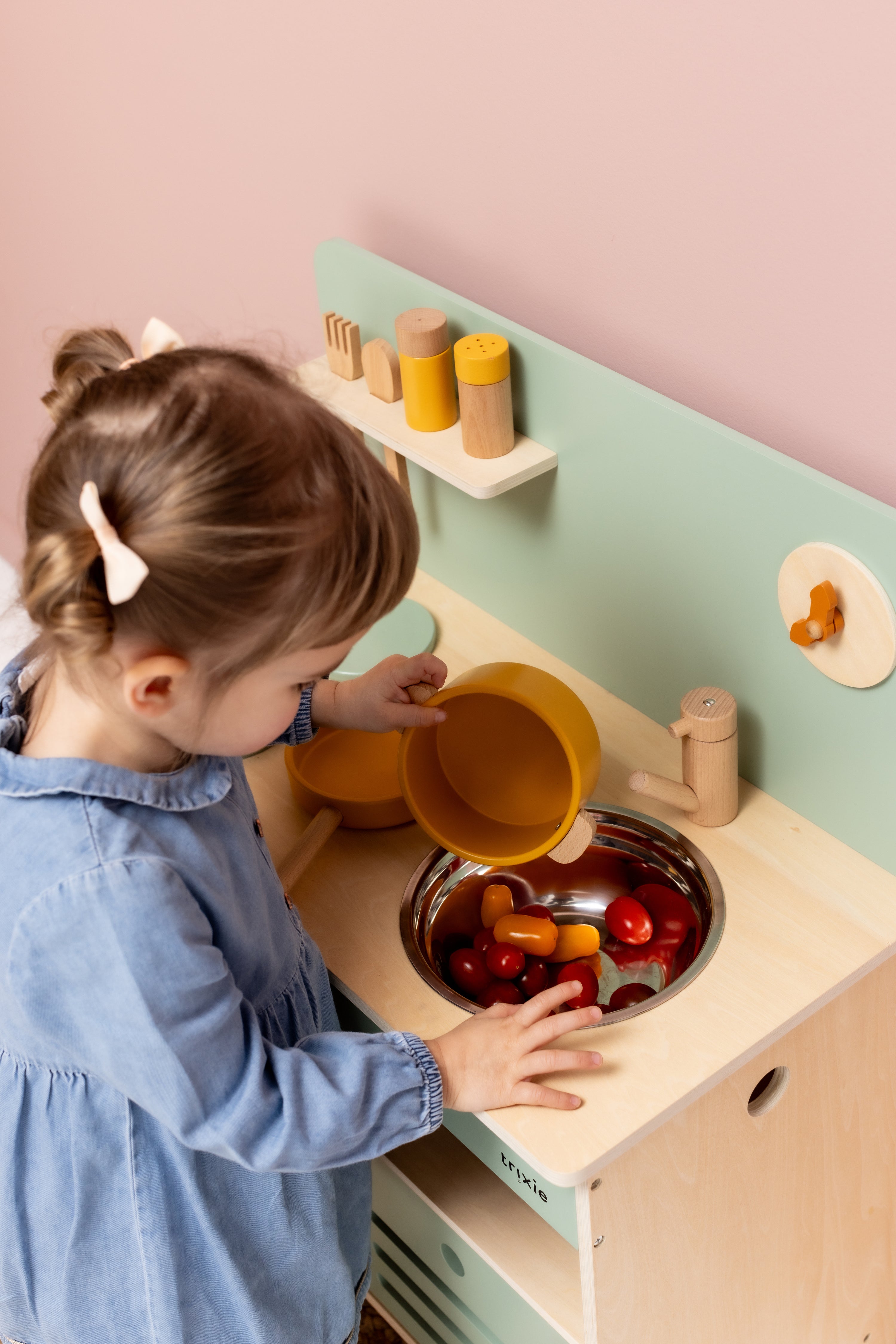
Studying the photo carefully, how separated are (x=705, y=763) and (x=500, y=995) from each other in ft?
0.82

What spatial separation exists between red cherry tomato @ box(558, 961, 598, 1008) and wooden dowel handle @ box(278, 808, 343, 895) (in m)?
0.23

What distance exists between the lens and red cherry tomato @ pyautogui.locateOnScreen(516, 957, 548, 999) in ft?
3.46

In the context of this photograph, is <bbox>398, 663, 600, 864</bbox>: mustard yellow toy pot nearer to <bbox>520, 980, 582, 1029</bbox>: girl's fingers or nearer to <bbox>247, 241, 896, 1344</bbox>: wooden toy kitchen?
<bbox>247, 241, 896, 1344</bbox>: wooden toy kitchen

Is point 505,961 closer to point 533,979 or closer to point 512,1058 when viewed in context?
point 533,979

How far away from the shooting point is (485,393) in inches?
43.3

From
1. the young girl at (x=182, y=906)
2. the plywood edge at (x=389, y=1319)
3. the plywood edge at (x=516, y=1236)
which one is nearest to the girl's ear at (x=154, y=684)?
the young girl at (x=182, y=906)

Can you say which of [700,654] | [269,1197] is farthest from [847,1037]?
[269,1197]

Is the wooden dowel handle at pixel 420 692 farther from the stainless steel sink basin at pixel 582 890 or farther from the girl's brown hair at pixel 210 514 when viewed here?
the girl's brown hair at pixel 210 514

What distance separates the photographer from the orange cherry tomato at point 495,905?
112 cm

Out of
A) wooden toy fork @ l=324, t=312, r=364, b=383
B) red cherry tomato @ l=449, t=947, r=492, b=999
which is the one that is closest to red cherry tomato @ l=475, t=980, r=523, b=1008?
red cherry tomato @ l=449, t=947, r=492, b=999

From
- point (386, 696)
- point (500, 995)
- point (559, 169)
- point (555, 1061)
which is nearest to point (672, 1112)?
point (555, 1061)

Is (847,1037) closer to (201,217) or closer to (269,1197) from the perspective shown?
(269,1197)

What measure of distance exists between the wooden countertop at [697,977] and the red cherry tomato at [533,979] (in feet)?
0.34

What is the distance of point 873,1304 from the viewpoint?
1.24m
